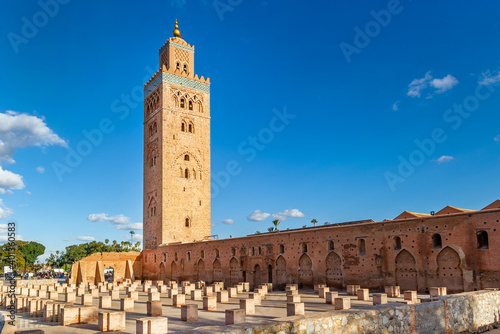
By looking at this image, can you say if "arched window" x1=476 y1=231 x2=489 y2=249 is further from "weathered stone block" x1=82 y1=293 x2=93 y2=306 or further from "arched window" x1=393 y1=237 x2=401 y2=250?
"weathered stone block" x1=82 y1=293 x2=93 y2=306

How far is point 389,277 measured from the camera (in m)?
16.7

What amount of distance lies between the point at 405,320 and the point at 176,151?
97.2 feet

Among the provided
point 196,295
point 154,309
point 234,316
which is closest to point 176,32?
point 196,295

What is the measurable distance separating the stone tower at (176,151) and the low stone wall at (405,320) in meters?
27.0

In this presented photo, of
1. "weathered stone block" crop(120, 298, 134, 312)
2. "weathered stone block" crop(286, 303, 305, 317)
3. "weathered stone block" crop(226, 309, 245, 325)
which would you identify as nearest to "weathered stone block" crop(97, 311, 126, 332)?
"weathered stone block" crop(226, 309, 245, 325)

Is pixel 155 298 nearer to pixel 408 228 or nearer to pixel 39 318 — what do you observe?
pixel 39 318

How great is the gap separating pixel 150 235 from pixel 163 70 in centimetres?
1453

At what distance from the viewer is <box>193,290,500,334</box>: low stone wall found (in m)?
5.13

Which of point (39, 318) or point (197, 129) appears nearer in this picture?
point (39, 318)

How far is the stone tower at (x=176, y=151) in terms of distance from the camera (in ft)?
110

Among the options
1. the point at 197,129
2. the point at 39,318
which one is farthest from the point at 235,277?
the point at 197,129

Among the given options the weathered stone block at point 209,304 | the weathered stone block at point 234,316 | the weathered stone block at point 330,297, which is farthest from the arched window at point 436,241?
the weathered stone block at point 234,316

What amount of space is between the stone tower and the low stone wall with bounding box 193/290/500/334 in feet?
88.5

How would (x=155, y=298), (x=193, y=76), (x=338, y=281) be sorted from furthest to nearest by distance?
(x=193, y=76)
(x=338, y=281)
(x=155, y=298)
